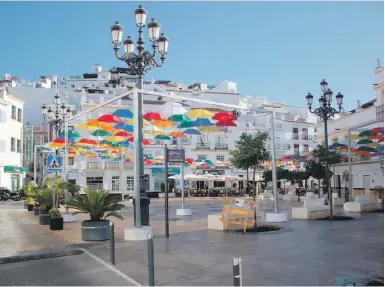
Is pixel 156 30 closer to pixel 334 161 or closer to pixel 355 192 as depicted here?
pixel 334 161

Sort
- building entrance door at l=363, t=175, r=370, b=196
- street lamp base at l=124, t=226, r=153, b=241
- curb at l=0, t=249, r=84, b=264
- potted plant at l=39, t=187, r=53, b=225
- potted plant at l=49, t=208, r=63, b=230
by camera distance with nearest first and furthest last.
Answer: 1. curb at l=0, t=249, r=84, b=264
2. street lamp base at l=124, t=226, r=153, b=241
3. potted plant at l=49, t=208, r=63, b=230
4. potted plant at l=39, t=187, r=53, b=225
5. building entrance door at l=363, t=175, r=370, b=196

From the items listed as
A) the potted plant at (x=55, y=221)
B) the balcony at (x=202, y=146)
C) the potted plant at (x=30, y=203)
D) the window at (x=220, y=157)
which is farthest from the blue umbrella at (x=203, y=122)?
the window at (x=220, y=157)

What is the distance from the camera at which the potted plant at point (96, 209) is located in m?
12.0

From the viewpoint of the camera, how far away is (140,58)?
509 inches

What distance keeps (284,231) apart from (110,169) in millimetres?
41810

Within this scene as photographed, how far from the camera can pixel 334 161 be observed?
18.7 meters

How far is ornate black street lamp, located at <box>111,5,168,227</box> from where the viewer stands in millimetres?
12031

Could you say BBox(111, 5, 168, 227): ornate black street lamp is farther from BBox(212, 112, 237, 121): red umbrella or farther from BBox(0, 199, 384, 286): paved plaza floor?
BBox(212, 112, 237, 121): red umbrella

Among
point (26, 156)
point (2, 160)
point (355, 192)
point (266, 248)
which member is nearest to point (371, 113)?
point (355, 192)

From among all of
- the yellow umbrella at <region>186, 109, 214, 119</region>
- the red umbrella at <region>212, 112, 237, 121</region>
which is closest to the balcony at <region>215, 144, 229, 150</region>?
the yellow umbrella at <region>186, 109, 214, 119</region>

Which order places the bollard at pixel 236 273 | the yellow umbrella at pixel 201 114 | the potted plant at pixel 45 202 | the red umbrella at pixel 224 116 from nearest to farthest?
1. the bollard at pixel 236 273
2. the red umbrella at pixel 224 116
3. the yellow umbrella at pixel 201 114
4. the potted plant at pixel 45 202

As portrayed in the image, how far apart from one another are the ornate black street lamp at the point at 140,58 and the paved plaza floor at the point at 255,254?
4.11 ft

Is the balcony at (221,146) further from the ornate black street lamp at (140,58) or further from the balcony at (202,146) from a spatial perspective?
the ornate black street lamp at (140,58)

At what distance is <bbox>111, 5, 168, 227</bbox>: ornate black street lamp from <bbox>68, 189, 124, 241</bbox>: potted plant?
87cm
